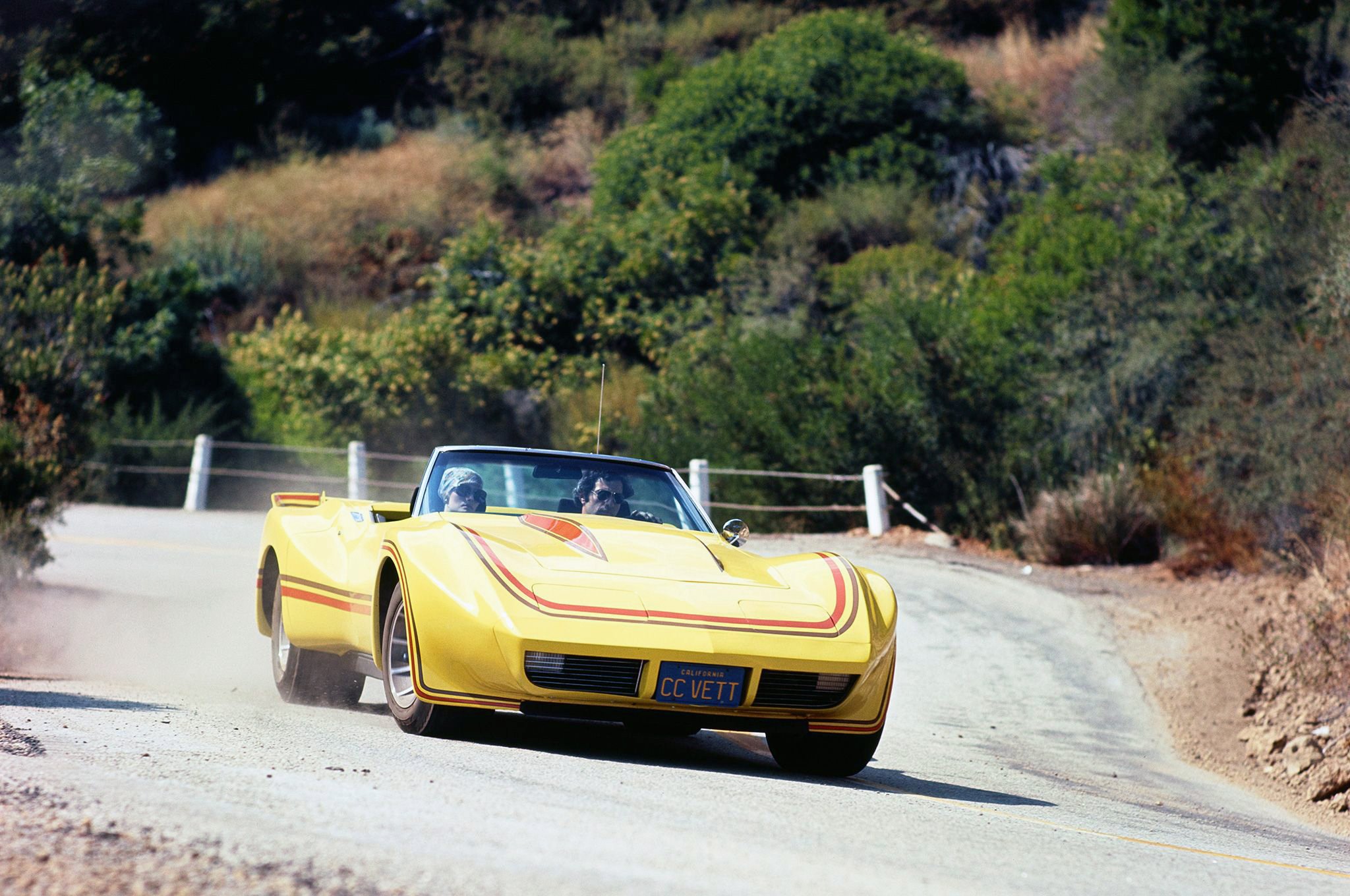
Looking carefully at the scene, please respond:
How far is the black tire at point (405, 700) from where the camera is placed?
658 centimetres

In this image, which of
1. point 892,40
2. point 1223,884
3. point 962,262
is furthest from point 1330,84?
point 1223,884

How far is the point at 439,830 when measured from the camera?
14.2ft

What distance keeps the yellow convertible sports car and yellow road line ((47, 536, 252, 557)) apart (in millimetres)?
12028

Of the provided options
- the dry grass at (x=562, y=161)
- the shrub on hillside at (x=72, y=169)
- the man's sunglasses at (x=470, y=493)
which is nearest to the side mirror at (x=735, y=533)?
the man's sunglasses at (x=470, y=493)

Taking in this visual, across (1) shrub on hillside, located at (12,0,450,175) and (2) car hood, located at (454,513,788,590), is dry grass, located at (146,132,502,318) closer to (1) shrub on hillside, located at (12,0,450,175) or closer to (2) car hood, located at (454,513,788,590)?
(1) shrub on hillside, located at (12,0,450,175)

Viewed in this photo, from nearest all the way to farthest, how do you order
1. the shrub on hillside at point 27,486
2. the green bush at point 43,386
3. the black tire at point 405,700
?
1. the black tire at point 405,700
2. the shrub on hillside at point 27,486
3. the green bush at point 43,386

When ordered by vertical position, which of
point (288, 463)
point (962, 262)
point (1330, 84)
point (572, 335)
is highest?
point (1330, 84)

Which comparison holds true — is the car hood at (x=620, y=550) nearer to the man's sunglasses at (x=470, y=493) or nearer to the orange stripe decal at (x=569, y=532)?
the orange stripe decal at (x=569, y=532)

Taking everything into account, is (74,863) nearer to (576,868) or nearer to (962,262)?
(576,868)

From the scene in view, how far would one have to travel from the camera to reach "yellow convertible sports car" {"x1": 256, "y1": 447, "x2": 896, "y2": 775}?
20.5 ft

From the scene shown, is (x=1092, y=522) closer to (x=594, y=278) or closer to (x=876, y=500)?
(x=876, y=500)

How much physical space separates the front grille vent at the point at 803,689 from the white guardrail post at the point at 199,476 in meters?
21.5

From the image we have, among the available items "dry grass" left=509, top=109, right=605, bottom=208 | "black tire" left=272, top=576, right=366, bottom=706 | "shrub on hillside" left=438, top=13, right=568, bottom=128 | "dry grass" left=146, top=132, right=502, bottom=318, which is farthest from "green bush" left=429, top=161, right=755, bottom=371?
"black tire" left=272, top=576, right=366, bottom=706

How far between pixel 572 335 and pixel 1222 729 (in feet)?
67.5
